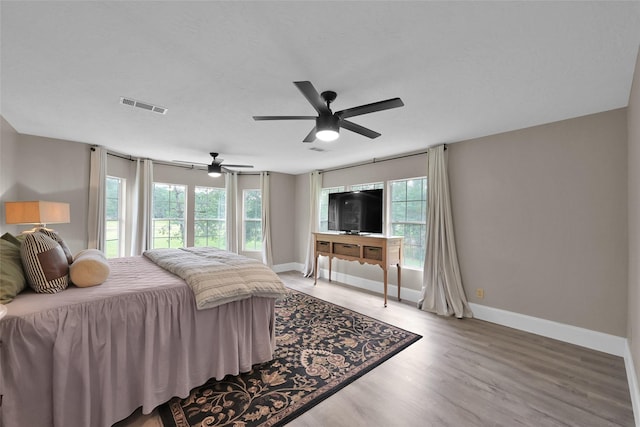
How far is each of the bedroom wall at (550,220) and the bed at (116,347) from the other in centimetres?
301

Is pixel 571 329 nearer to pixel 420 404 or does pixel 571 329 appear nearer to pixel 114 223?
pixel 420 404

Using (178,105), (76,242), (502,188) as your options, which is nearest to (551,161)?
(502,188)

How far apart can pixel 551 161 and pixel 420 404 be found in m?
2.98

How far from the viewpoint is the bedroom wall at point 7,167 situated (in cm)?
294

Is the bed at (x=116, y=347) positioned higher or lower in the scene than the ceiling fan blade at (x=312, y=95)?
lower

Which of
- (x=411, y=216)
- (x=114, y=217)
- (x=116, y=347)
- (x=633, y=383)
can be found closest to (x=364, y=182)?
(x=411, y=216)

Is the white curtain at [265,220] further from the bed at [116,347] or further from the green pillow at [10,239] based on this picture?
the green pillow at [10,239]

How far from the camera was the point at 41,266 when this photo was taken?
5.52ft

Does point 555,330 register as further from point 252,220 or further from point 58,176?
point 58,176

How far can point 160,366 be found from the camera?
5.98 ft

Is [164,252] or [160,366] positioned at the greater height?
[164,252]

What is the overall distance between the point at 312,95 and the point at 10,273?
2.26 m

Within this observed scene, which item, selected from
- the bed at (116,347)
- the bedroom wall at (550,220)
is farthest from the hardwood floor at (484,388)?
the bedroom wall at (550,220)

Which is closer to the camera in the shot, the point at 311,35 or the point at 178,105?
the point at 311,35
